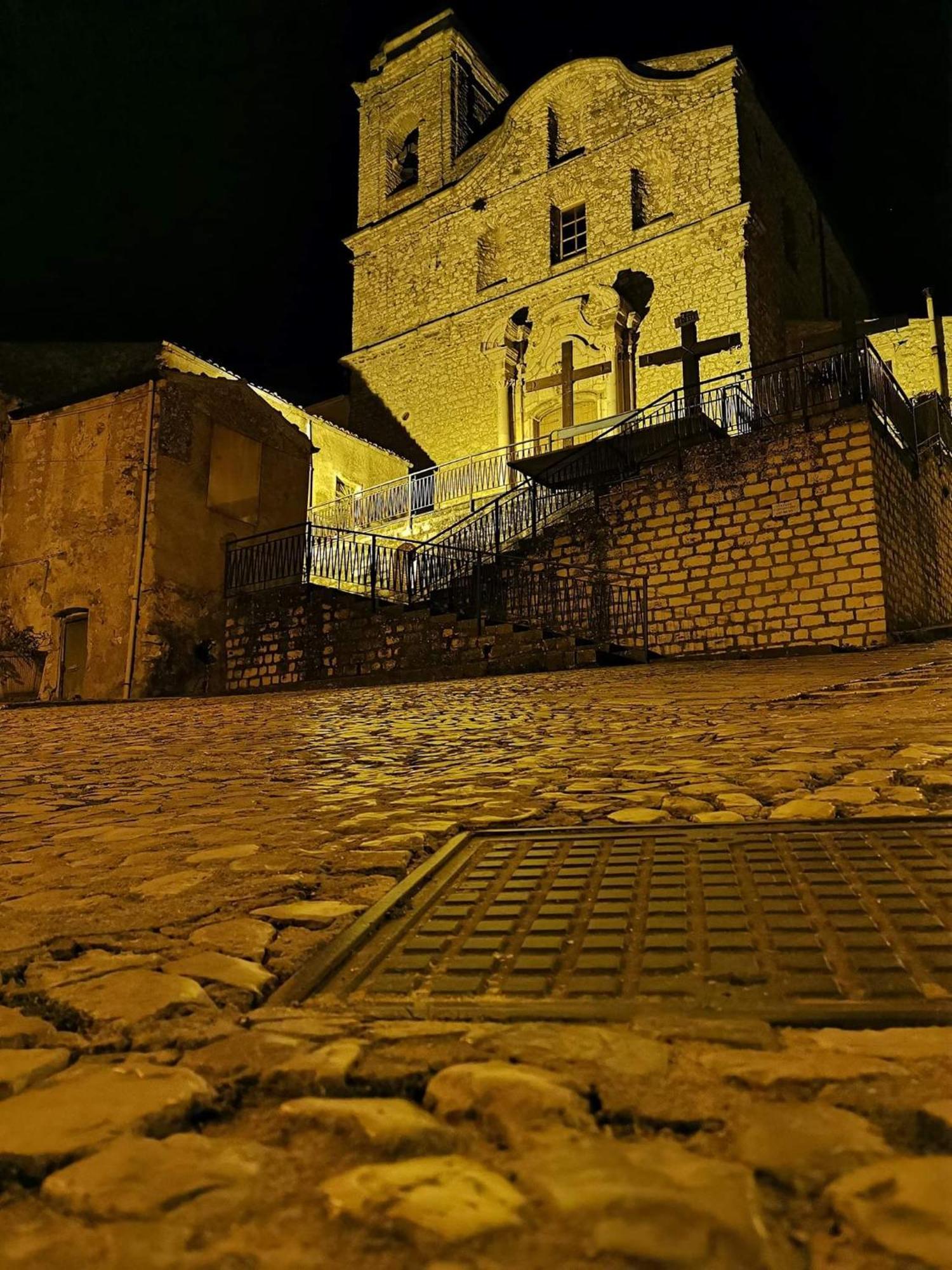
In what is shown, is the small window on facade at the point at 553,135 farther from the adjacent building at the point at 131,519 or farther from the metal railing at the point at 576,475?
the adjacent building at the point at 131,519

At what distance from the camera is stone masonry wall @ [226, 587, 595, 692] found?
12.4m

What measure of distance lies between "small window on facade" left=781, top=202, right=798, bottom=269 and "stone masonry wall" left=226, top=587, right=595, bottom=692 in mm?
19881

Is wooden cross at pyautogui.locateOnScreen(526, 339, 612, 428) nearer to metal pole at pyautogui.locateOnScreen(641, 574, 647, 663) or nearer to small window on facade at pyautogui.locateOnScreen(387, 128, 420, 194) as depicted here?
small window on facade at pyautogui.locateOnScreen(387, 128, 420, 194)

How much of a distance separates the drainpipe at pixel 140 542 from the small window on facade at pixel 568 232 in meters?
16.1

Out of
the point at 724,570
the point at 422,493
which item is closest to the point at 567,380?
the point at 422,493

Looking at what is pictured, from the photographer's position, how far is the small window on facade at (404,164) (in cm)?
3175

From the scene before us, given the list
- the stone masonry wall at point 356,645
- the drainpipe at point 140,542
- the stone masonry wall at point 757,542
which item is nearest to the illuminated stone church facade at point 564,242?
the stone masonry wall at point 757,542

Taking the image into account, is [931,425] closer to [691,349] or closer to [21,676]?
[691,349]

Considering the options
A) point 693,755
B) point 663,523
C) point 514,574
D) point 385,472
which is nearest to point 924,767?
point 693,755

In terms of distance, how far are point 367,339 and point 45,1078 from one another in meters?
30.8

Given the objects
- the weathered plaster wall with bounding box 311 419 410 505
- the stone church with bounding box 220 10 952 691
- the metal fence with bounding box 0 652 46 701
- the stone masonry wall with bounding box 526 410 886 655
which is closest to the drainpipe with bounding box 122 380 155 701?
the stone church with bounding box 220 10 952 691

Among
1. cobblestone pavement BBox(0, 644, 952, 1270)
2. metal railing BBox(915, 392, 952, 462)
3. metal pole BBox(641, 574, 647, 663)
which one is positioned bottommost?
cobblestone pavement BBox(0, 644, 952, 1270)

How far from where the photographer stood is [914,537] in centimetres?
1465

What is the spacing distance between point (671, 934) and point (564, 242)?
28226 mm
